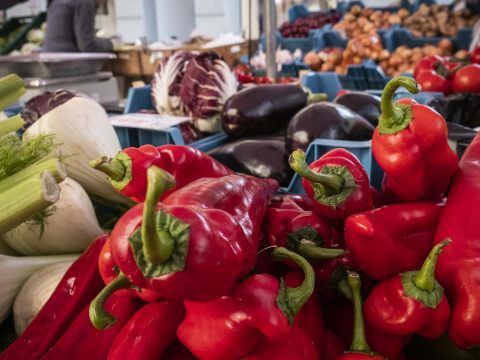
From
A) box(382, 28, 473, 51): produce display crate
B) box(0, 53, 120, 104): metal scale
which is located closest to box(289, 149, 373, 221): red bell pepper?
box(0, 53, 120, 104): metal scale

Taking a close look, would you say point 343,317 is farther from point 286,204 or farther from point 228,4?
point 228,4

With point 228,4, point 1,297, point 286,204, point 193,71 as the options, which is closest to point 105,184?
point 1,297

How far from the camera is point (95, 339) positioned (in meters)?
0.56

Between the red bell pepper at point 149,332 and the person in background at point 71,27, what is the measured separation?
387 centimetres

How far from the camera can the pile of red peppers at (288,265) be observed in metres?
0.41

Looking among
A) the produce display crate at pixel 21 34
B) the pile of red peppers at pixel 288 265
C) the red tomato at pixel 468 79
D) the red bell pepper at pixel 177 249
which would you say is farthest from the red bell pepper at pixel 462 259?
the produce display crate at pixel 21 34

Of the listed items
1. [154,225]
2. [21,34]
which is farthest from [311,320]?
[21,34]

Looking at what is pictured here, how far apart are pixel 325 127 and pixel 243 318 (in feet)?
2.46

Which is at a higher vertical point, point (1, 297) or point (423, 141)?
point (423, 141)

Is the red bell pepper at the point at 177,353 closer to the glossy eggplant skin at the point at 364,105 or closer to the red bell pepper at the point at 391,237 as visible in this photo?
the red bell pepper at the point at 391,237

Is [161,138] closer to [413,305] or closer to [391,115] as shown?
[391,115]

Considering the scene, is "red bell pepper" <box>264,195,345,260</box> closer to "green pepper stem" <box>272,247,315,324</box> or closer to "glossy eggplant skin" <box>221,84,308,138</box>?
"green pepper stem" <box>272,247,315,324</box>

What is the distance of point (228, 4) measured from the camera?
753 cm

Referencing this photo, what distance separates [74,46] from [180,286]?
4237mm
